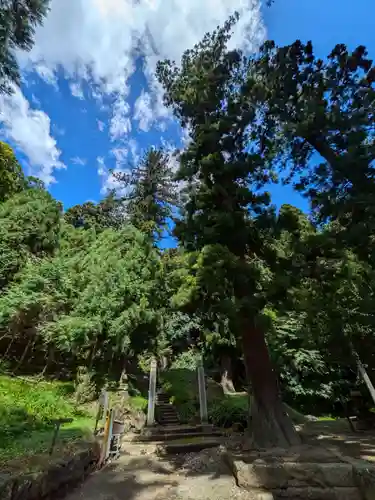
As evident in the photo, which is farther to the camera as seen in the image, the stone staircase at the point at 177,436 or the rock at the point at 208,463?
the stone staircase at the point at 177,436

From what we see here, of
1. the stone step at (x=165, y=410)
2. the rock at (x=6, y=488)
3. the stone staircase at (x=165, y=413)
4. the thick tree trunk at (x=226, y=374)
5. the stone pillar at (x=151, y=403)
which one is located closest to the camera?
the rock at (x=6, y=488)

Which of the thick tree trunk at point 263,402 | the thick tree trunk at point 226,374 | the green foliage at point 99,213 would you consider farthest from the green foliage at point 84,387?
the green foliage at point 99,213

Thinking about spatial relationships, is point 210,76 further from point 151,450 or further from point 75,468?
point 151,450

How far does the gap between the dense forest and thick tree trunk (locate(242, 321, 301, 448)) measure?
28 mm

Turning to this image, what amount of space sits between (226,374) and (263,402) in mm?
11041

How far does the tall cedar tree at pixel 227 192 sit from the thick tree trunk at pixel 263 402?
0.07 feet

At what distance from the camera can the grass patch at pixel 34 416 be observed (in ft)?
16.9

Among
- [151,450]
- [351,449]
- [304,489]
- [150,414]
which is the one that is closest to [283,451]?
[351,449]

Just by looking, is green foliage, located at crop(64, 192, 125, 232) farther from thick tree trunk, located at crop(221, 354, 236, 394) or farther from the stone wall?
the stone wall

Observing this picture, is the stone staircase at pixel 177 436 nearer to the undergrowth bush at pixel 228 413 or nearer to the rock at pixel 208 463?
the rock at pixel 208 463

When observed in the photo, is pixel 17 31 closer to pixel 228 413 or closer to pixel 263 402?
pixel 263 402

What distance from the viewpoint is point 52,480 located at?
4352 millimetres

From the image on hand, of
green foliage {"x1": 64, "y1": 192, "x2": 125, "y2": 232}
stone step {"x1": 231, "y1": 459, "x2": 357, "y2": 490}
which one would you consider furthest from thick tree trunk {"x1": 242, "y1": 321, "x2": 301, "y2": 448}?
green foliage {"x1": 64, "y1": 192, "x2": 125, "y2": 232}

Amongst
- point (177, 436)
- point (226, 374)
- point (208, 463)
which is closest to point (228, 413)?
point (177, 436)
